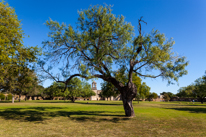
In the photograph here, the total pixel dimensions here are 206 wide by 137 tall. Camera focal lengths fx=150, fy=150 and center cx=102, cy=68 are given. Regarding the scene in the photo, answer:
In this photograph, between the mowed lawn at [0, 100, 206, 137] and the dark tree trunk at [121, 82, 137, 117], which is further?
the dark tree trunk at [121, 82, 137, 117]

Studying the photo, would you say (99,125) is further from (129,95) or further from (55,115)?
(55,115)

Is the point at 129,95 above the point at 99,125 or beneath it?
above

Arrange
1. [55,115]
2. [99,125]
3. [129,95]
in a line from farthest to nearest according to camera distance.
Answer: [55,115]
[129,95]
[99,125]

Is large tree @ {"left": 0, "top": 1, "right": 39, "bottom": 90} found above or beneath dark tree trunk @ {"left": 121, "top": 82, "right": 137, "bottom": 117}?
above

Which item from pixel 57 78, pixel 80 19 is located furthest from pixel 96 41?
pixel 57 78

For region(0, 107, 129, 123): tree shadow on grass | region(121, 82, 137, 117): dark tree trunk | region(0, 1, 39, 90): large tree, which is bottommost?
region(0, 107, 129, 123): tree shadow on grass

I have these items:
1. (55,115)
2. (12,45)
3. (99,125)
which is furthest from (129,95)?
(12,45)

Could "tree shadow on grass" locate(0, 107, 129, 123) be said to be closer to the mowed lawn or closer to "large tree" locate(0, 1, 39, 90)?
the mowed lawn

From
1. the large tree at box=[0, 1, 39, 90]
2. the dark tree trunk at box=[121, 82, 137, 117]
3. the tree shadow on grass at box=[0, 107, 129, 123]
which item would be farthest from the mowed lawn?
the large tree at box=[0, 1, 39, 90]

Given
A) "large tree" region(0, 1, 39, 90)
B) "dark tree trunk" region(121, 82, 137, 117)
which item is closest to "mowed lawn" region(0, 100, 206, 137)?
"dark tree trunk" region(121, 82, 137, 117)

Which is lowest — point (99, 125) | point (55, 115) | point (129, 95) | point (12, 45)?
point (55, 115)

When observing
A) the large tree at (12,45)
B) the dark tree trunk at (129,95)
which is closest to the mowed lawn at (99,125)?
the dark tree trunk at (129,95)

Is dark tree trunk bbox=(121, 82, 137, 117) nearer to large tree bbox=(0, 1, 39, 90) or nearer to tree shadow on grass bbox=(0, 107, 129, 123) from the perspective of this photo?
tree shadow on grass bbox=(0, 107, 129, 123)

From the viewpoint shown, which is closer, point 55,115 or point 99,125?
point 99,125
